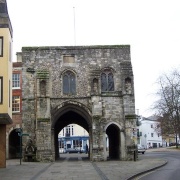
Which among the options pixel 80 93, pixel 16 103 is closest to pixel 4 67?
pixel 80 93

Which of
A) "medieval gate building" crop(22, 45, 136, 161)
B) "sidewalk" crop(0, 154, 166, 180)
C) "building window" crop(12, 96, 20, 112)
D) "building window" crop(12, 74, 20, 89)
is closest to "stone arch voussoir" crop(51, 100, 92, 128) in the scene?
"medieval gate building" crop(22, 45, 136, 161)

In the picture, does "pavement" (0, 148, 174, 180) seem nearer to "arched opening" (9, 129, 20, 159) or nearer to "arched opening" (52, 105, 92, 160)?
"arched opening" (52, 105, 92, 160)

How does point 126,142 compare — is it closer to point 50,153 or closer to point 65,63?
point 50,153

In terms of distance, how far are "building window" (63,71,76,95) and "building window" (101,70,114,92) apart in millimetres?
2695

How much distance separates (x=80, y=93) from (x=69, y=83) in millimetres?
1449

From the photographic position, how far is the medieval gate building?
32.5m

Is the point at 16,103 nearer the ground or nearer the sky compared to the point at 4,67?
nearer the ground

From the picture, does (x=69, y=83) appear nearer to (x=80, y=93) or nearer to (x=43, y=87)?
(x=80, y=93)

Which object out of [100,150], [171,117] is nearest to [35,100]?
[100,150]

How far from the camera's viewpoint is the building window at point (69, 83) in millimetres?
34375

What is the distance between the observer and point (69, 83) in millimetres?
34500

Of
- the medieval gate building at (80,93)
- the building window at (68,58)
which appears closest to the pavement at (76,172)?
the medieval gate building at (80,93)

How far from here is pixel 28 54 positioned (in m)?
34.5

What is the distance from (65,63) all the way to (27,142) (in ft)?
26.4
